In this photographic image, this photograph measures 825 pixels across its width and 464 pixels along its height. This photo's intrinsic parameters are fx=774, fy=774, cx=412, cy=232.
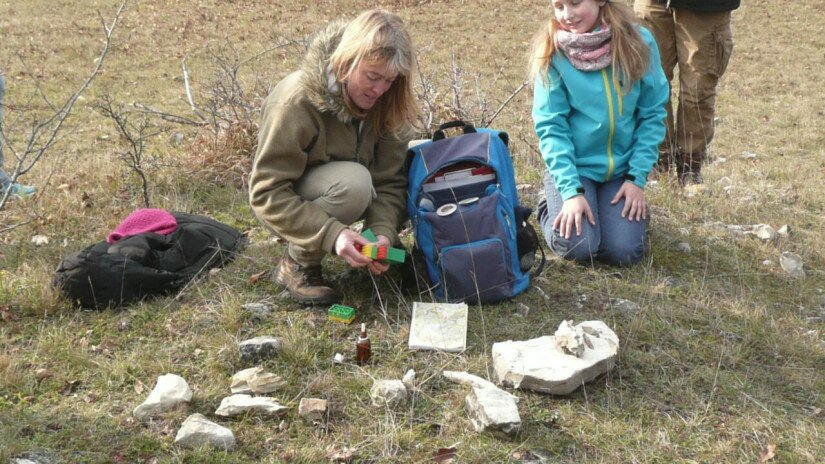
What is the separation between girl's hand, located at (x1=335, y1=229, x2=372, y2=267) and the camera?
329 centimetres

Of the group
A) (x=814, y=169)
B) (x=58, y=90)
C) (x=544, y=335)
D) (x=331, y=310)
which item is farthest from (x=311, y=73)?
(x=58, y=90)

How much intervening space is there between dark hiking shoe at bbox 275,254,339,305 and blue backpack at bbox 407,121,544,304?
1.59 ft

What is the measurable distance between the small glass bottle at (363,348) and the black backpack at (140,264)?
3.53ft

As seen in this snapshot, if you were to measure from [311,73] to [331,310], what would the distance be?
3.40 ft

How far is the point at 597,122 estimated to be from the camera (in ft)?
13.3

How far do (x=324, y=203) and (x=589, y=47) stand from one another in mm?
1626

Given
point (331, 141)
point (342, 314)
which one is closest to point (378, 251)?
point (342, 314)

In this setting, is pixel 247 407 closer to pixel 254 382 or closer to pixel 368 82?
pixel 254 382

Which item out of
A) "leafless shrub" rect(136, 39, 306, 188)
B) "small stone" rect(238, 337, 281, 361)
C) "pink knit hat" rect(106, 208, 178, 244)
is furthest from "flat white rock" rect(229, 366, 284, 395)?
"leafless shrub" rect(136, 39, 306, 188)

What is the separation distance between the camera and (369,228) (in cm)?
362

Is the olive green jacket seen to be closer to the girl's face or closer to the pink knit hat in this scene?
the pink knit hat

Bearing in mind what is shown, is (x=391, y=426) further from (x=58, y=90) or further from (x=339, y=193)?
(x=58, y=90)

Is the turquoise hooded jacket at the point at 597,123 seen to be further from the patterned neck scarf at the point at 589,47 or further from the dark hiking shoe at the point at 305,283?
the dark hiking shoe at the point at 305,283

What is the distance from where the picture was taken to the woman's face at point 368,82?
3174mm
